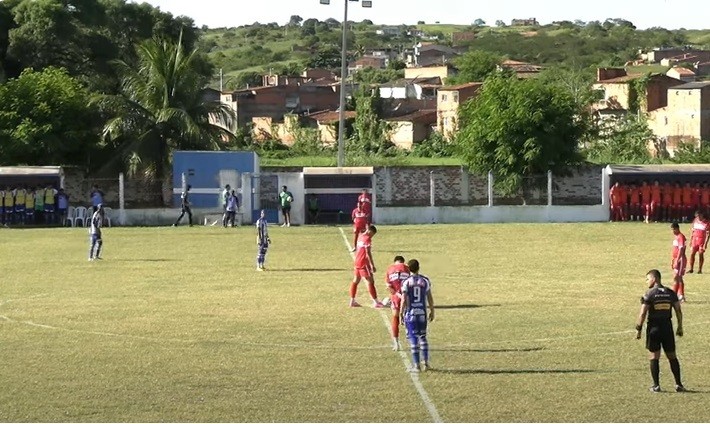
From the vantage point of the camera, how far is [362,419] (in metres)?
16.9

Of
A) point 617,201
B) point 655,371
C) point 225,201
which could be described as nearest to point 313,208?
point 225,201

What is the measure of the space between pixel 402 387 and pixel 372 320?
6.91 m

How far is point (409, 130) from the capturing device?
9694 centimetres

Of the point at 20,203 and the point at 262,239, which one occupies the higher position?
the point at 20,203

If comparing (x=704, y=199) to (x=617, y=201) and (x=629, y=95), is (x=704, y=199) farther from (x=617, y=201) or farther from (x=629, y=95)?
(x=629, y=95)

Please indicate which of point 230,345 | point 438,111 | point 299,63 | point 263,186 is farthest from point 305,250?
point 299,63

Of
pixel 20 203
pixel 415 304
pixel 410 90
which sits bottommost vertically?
pixel 415 304

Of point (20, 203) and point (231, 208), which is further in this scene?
point (20, 203)

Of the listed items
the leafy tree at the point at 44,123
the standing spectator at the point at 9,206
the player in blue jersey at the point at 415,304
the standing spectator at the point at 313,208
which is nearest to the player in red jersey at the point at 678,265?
the player in blue jersey at the point at 415,304

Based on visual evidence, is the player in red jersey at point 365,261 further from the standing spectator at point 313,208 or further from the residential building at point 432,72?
the residential building at point 432,72

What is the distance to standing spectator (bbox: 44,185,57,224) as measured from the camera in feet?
173

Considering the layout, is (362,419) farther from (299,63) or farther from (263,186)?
(299,63)

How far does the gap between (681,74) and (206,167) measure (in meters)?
77.3

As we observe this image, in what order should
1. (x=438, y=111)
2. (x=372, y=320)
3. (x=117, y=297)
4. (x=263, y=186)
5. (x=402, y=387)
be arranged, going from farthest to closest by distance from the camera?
1. (x=438, y=111)
2. (x=263, y=186)
3. (x=117, y=297)
4. (x=372, y=320)
5. (x=402, y=387)
